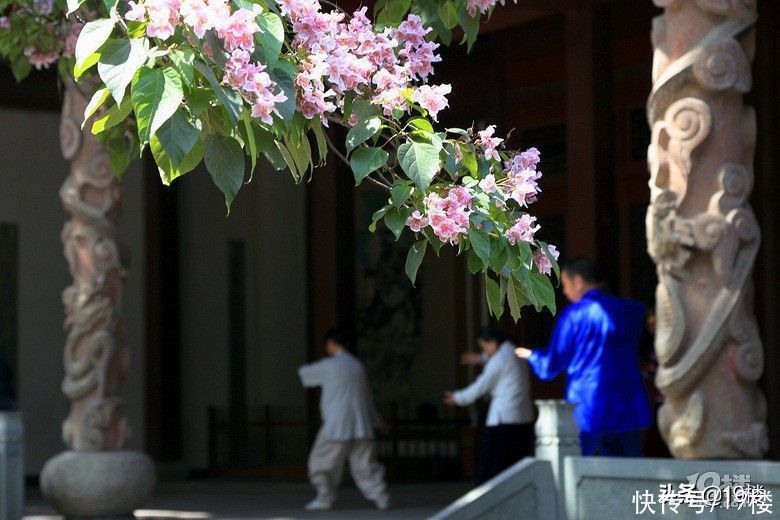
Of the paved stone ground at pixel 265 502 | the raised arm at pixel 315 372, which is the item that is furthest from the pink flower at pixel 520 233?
the raised arm at pixel 315 372

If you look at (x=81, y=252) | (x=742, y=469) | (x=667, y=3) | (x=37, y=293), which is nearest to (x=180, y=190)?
(x=37, y=293)

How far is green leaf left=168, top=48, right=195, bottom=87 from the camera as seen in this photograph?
2.47m

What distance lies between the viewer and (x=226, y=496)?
13531 mm

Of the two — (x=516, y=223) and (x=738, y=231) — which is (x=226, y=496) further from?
(x=516, y=223)

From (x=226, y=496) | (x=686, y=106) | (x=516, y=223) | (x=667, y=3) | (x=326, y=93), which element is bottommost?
(x=226, y=496)

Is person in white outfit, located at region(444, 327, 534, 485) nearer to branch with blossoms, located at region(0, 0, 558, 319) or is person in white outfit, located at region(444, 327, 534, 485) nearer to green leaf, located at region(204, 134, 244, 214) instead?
branch with blossoms, located at region(0, 0, 558, 319)

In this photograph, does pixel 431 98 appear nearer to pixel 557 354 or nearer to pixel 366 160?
pixel 366 160

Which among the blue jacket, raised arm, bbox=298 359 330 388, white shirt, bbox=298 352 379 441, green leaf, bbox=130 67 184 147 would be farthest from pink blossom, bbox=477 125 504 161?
raised arm, bbox=298 359 330 388

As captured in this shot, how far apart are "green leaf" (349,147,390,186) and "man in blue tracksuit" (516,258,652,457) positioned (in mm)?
4889

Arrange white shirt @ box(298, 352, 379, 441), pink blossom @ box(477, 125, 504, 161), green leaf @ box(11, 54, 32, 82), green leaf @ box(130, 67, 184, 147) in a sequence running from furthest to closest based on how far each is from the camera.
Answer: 1. white shirt @ box(298, 352, 379, 441)
2. green leaf @ box(11, 54, 32, 82)
3. pink blossom @ box(477, 125, 504, 161)
4. green leaf @ box(130, 67, 184, 147)

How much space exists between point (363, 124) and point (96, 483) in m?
7.70

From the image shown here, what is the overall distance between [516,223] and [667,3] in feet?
12.9

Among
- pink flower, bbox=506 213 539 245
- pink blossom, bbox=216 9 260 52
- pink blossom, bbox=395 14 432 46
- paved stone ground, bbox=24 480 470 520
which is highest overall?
pink blossom, bbox=395 14 432 46

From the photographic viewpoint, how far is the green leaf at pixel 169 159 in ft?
8.43
